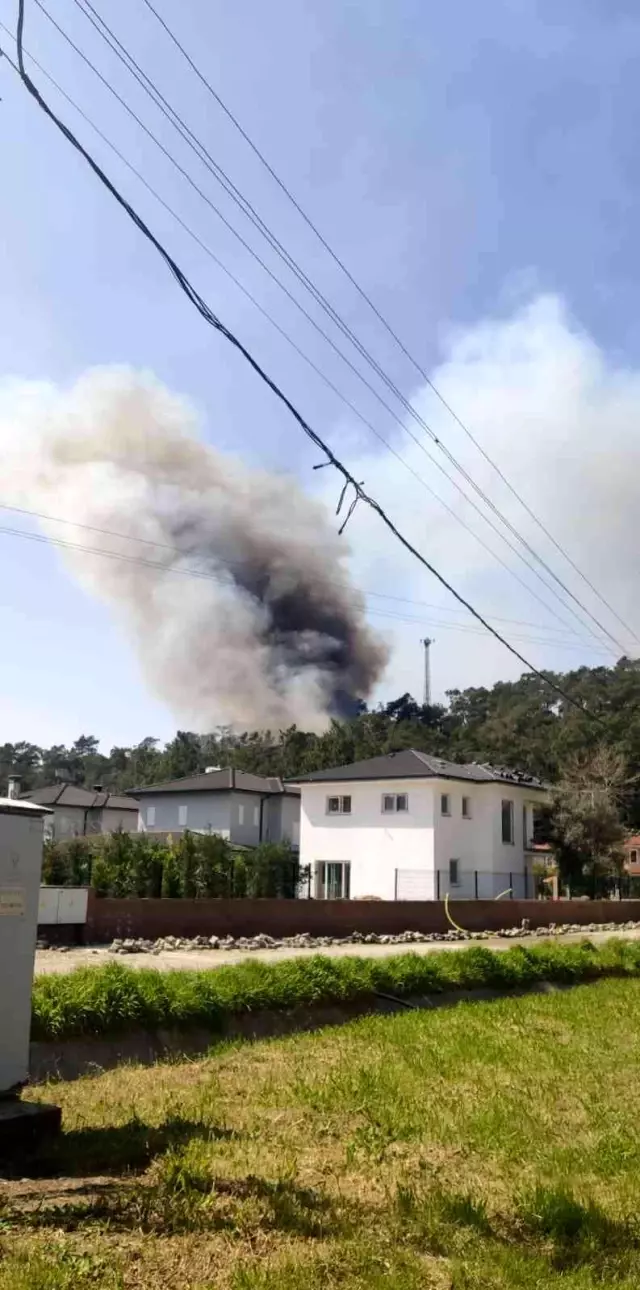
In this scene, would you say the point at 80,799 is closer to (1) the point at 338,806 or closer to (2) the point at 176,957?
(1) the point at 338,806

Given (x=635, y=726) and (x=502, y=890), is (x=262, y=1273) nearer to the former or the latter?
(x=502, y=890)

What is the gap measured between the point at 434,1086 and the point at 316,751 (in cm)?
5334

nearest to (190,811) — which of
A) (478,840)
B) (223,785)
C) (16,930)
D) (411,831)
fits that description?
(223,785)

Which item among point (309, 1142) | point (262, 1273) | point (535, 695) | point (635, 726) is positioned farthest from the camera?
point (535, 695)

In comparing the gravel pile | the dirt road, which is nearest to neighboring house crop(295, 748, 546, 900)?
the gravel pile

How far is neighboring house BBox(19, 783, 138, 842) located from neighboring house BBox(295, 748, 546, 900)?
628 inches

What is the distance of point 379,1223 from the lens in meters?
4.34

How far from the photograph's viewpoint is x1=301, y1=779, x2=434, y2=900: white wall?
113 ft

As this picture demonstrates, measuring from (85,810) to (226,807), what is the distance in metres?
11.7

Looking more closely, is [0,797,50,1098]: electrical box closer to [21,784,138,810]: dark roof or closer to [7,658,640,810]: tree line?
[7,658,640,810]: tree line

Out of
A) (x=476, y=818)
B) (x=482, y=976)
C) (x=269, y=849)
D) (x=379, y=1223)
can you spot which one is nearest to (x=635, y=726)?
(x=476, y=818)

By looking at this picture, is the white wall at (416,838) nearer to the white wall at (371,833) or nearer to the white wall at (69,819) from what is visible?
the white wall at (371,833)

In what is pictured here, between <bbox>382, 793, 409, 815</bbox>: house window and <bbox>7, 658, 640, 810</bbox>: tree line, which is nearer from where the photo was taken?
<bbox>382, 793, 409, 815</bbox>: house window

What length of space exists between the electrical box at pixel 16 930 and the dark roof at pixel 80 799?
1788 inches
